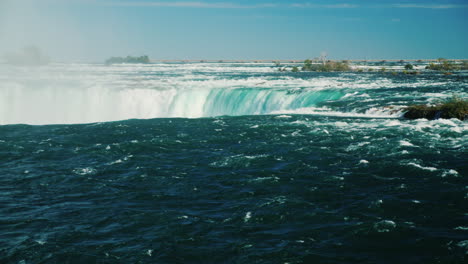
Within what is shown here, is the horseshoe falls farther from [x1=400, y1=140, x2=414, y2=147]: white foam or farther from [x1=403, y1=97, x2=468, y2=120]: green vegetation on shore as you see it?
[x1=403, y1=97, x2=468, y2=120]: green vegetation on shore

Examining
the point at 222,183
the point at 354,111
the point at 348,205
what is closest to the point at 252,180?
the point at 222,183

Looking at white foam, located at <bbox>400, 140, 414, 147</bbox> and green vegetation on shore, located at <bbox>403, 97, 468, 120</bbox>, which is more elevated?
green vegetation on shore, located at <bbox>403, 97, 468, 120</bbox>

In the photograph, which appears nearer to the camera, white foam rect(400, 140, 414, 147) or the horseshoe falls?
the horseshoe falls

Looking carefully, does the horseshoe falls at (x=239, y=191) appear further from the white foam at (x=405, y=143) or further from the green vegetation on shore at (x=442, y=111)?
the green vegetation on shore at (x=442, y=111)

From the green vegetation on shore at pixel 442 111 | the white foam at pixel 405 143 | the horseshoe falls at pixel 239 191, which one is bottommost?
the horseshoe falls at pixel 239 191

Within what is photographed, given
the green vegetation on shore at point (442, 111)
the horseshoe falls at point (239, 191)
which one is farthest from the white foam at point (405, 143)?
the green vegetation on shore at point (442, 111)

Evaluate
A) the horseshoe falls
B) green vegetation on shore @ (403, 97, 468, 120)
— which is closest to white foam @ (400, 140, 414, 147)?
the horseshoe falls
